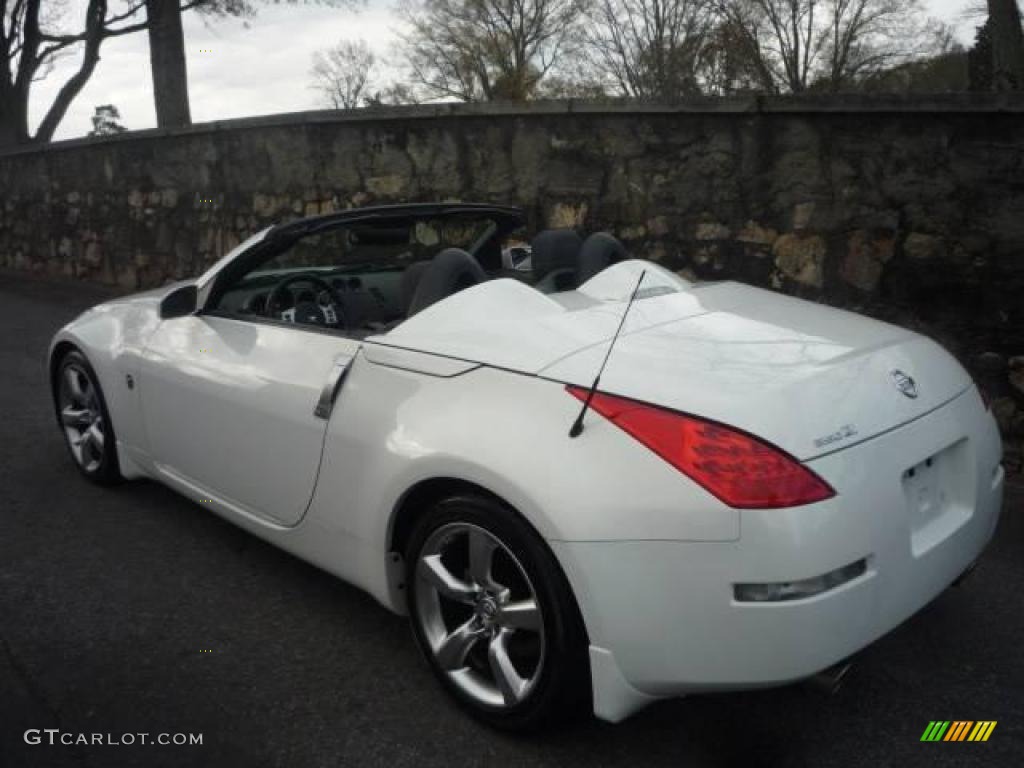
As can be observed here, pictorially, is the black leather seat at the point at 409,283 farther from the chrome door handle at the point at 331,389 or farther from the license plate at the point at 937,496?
the license plate at the point at 937,496

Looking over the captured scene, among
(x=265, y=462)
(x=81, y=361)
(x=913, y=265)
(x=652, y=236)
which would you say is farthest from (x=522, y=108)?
(x=265, y=462)

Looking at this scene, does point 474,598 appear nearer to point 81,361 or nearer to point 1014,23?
point 81,361

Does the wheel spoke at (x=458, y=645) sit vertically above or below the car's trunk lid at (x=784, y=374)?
below

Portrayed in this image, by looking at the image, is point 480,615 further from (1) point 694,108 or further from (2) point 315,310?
(1) point 694,108

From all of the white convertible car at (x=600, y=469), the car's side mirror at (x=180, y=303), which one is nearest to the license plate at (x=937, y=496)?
the white convertible car at (x=600, y=469)

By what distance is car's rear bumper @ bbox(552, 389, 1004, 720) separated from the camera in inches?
71.2

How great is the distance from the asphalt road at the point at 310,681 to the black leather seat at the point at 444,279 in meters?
1.09

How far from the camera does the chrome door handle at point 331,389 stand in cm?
259

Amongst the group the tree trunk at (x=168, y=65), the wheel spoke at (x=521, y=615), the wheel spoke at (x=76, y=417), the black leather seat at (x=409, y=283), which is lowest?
the wheel spoke at (x=521, y=615)

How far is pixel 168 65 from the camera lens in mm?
13344

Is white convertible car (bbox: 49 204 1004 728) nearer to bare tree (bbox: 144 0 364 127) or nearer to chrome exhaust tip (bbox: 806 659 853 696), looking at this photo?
chrome exhaust tip (bbox: 806 659 853 696)

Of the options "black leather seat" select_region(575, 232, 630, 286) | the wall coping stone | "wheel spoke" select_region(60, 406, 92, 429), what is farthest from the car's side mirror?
the wall coping stone

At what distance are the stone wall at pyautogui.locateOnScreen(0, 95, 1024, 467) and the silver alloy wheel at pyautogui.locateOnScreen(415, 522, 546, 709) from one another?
135 inches

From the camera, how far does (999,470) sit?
2508mm
